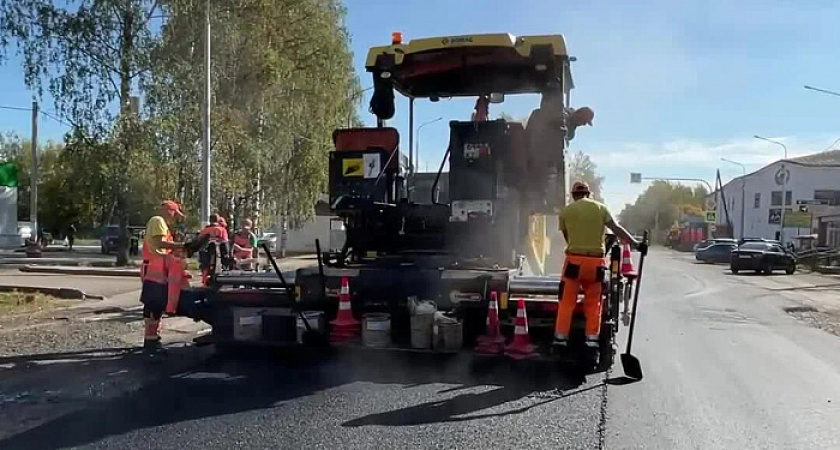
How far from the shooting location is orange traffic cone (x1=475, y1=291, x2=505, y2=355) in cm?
772

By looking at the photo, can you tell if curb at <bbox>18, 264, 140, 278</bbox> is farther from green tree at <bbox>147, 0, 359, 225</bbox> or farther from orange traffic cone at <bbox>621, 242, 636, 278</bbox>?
orange traffic cone at <bbox>621, 242, 636, 278</bbox>

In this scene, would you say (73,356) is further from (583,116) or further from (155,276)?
(583,116)

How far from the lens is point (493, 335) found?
7.76 m

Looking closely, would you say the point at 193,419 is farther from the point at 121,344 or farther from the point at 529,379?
the point at 121,344

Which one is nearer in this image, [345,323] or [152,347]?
[345,323]

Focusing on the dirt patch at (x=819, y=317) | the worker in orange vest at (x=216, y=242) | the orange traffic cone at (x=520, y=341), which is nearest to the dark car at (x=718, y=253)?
the dirt patch at (x=819, y=317)

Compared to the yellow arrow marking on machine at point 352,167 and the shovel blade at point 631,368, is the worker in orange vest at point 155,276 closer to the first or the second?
the yellow arrow marking on machine at point 352,167

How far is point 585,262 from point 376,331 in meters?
2.09

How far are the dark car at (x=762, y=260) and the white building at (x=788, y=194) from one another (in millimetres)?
25556

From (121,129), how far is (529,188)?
17749mm

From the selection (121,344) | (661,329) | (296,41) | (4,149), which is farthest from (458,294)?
(4,149)

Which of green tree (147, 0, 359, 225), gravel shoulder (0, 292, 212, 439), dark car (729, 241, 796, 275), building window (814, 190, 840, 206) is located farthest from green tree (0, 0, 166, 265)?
building window (814, 190, 840, 206)

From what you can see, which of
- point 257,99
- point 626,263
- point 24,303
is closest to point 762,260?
point 257,99

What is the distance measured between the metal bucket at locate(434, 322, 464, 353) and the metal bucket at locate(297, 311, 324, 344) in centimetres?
120
